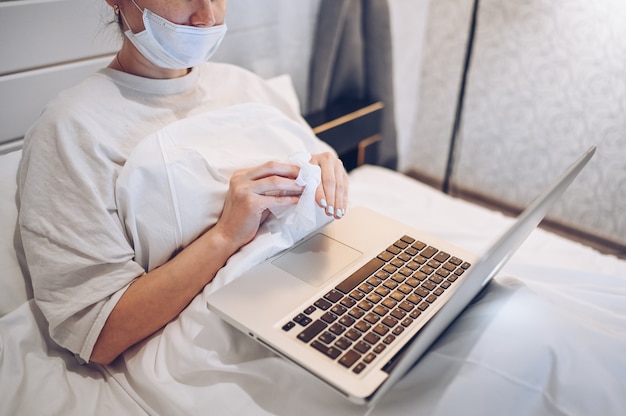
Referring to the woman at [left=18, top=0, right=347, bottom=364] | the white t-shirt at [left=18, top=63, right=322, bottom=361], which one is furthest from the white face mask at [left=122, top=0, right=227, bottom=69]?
the white t-shirt at [left=18, top=63, right=322, bottom=361]

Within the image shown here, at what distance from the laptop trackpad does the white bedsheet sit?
0.30 feet

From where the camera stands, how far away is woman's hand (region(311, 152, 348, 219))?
94 cm

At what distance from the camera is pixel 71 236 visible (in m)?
0.80

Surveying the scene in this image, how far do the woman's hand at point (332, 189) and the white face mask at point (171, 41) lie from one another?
0.99ft

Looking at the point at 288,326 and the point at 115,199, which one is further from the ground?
the point at 115,199

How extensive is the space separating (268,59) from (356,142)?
15.4 inches

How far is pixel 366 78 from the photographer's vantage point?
1.83 metres

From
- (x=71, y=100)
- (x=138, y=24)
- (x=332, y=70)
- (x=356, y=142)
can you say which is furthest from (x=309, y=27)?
(x=71, y=100)

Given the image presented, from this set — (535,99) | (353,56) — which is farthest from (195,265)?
(535,99)

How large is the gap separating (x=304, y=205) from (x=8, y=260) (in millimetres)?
529

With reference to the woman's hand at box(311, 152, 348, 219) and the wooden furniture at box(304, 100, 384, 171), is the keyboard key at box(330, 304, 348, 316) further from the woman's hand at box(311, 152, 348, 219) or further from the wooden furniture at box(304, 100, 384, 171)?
the wooden furniture at box(304, 100, 384, 171)

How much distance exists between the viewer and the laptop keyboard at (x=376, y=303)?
2.45 feet

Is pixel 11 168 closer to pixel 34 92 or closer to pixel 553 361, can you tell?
pixel 34 92

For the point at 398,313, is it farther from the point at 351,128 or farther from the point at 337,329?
the point at 351,128
